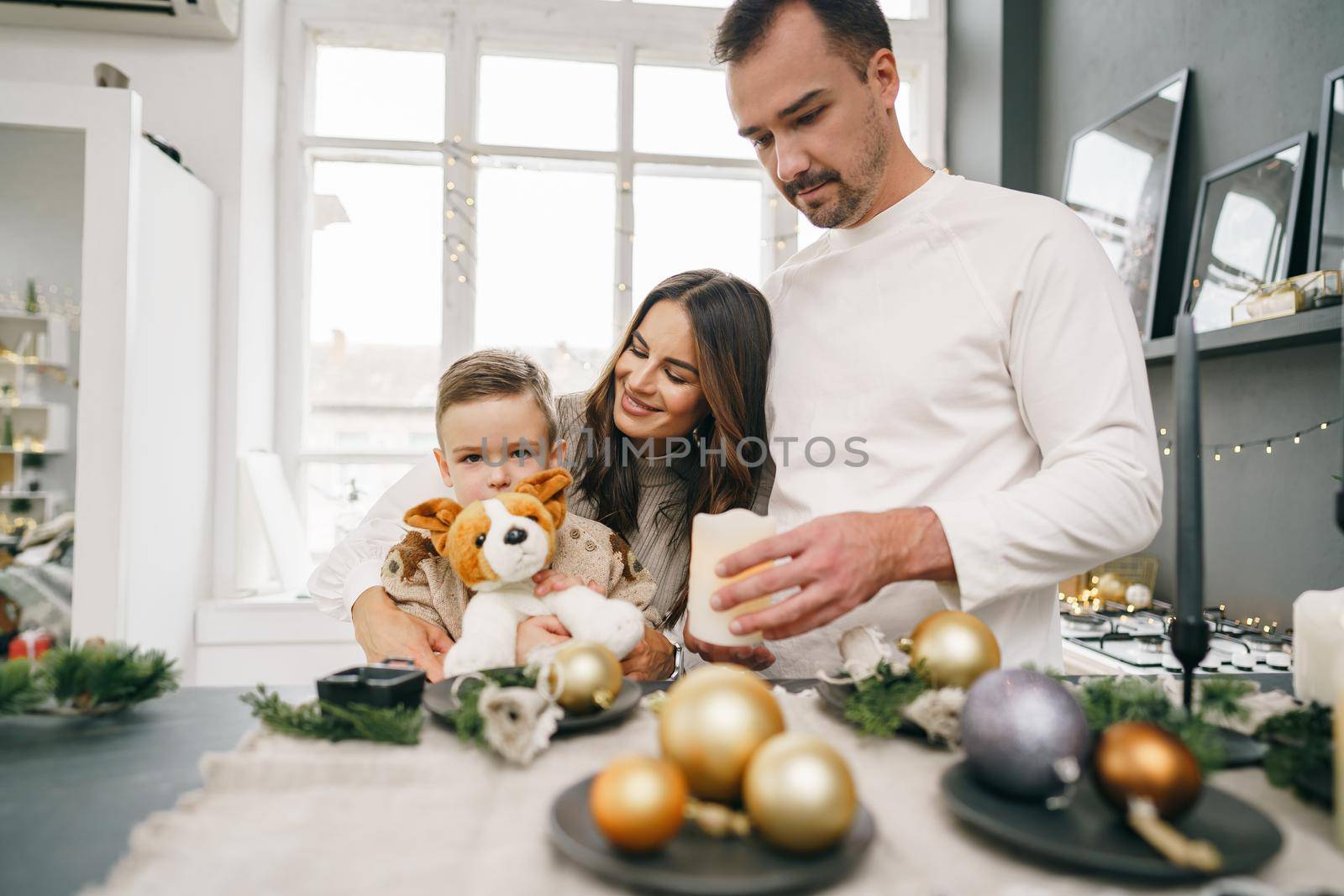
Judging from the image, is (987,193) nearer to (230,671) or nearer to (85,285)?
(85,285)

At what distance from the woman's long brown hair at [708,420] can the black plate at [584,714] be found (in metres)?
0.69

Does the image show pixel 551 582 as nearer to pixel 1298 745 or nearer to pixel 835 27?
pixel 1298 745

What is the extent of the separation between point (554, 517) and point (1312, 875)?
916 mm

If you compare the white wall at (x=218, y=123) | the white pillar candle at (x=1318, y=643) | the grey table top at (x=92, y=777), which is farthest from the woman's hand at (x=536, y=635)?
the white wall at (x=218, y=123)

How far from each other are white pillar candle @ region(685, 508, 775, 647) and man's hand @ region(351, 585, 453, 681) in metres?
0.45

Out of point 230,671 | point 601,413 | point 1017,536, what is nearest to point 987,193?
point 1017,536

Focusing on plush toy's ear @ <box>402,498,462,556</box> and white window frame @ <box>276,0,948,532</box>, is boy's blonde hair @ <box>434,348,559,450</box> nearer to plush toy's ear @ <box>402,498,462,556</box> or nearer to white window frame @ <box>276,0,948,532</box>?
plush toy's ear @ <box>402,498,462,556</box>

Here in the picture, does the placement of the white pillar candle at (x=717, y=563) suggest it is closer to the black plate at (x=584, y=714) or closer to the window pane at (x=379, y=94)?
the black plate at (x=584, y=714)

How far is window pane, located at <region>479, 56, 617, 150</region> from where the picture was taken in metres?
3.49

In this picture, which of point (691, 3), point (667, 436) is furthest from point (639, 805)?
point (691, 3)

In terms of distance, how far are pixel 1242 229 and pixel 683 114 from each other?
221cm

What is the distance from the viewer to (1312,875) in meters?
0.47

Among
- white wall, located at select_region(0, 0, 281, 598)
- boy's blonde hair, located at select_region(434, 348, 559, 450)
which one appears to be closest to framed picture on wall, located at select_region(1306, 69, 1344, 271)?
boy's blonde hair, located at select_region(434, 348, 559, 450)

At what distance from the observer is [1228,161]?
7.31 feet
